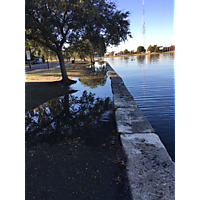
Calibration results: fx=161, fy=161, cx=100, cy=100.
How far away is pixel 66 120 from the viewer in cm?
687

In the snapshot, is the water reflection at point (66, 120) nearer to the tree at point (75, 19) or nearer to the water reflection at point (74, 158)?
the water reflection at point (74, 158)

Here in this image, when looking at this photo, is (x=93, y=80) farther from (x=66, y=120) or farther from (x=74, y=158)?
(x=74, y=158)

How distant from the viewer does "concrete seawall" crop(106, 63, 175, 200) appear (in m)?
2.81

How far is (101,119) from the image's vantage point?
6855 millimetres

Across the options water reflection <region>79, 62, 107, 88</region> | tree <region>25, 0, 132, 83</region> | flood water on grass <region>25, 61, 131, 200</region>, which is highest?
tree <region>25, 0, 132, 83</region>

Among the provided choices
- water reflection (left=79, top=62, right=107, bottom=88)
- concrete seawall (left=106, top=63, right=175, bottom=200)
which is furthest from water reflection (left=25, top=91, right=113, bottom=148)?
water reflection (left=79, top=62, right=107, bottom=88)

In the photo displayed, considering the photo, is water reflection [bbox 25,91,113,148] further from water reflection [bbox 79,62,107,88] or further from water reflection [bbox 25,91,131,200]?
water reflection [bbox 79,62,107,88]

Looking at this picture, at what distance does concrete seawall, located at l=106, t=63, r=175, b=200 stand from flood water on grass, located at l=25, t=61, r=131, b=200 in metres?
0.26

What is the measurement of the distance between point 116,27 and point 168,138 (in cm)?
1137

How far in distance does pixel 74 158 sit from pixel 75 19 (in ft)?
40.4

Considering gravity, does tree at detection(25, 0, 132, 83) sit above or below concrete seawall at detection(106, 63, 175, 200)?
above

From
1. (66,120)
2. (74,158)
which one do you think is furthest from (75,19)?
(74,158)
